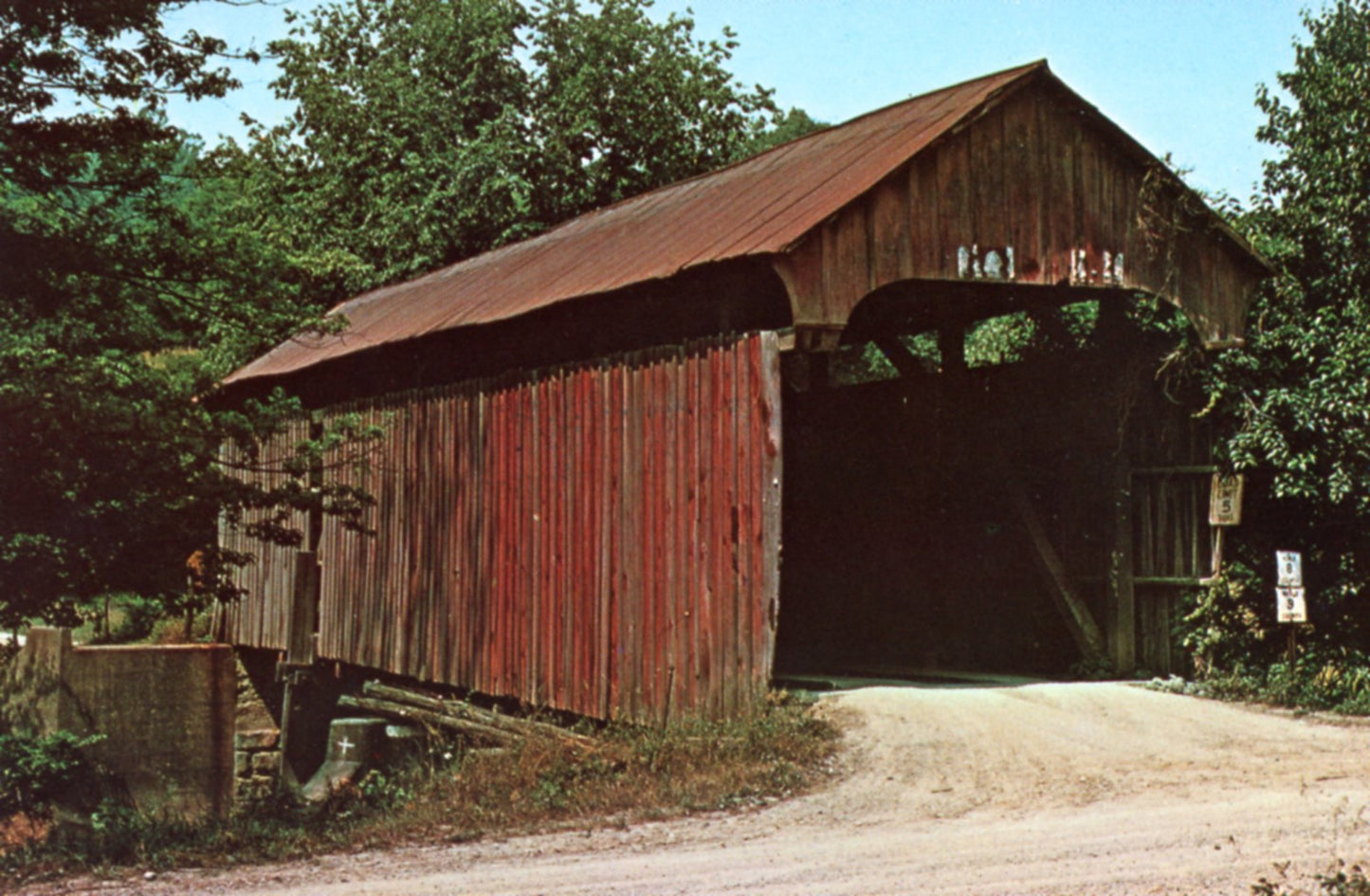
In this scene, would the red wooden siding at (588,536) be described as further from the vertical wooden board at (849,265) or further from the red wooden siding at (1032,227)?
the red wooden siding at (1032,227)

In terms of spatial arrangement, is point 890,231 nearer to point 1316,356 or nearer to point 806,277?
point 806,277

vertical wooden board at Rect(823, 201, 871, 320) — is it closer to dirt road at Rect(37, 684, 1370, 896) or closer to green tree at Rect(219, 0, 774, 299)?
dirt road at Rect(37, 684, 1370, 896)

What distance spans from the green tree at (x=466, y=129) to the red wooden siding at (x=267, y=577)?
777 centimetres

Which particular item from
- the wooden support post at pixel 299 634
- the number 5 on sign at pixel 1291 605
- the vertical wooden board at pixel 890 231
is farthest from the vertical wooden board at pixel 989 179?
the wooden support post at pixel 299 634

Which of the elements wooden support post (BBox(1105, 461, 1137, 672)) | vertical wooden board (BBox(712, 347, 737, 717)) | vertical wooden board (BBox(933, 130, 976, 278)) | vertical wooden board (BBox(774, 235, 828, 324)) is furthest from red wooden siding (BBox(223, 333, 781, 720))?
wooden support post (BBox(1105, 461, 1137, 672))

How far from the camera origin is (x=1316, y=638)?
42.0 feet

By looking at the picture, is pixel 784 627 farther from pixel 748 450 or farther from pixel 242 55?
pixel 242 55

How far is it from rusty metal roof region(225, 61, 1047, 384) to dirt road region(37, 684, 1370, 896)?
3840 mm

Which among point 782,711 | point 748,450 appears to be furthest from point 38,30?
point 782,711

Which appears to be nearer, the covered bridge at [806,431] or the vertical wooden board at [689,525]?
the covered bridge at [806,431]

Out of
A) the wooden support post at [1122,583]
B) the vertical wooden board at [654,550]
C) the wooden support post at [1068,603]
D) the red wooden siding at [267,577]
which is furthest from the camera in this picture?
the red wooden siding at [267,577]

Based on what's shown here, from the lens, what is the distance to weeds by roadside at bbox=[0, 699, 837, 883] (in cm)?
875

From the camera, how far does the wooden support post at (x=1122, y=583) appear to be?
546 inches

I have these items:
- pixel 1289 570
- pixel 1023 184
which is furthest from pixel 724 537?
pixel 1289 570
